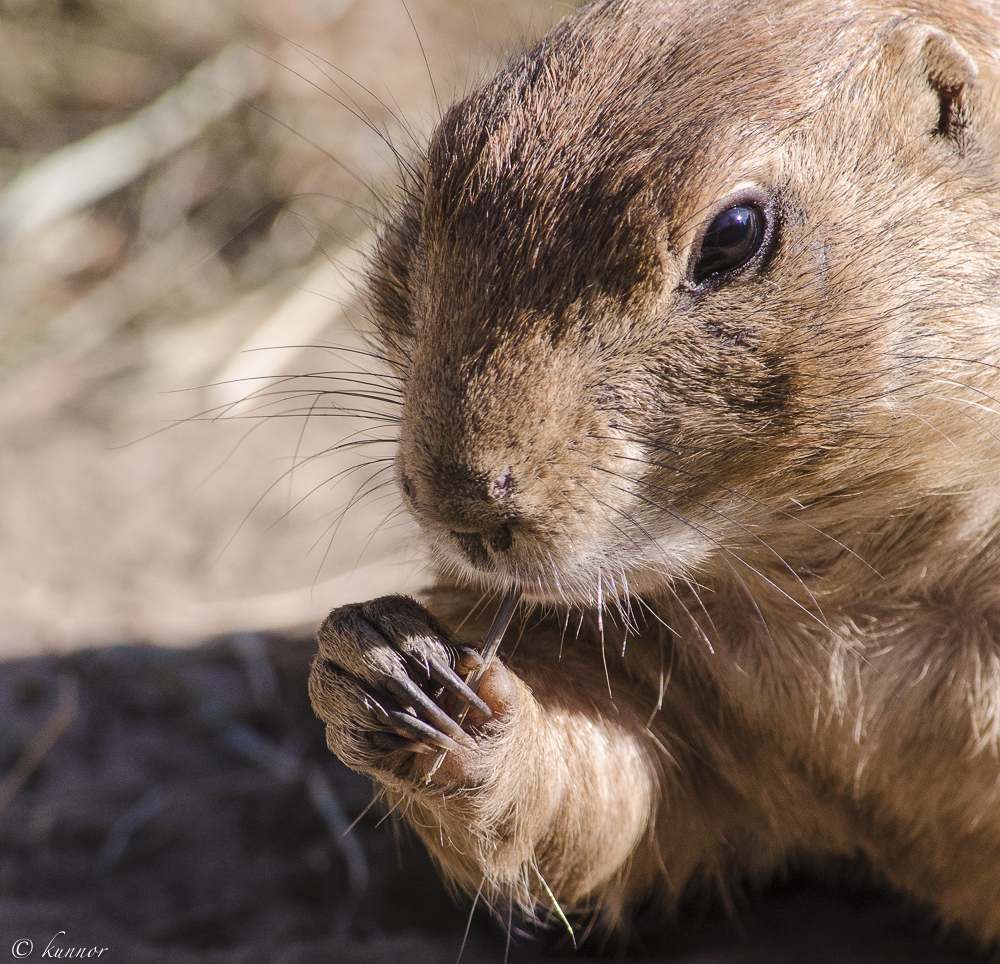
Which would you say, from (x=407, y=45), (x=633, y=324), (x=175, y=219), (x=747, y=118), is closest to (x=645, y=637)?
(x=633, y=324)

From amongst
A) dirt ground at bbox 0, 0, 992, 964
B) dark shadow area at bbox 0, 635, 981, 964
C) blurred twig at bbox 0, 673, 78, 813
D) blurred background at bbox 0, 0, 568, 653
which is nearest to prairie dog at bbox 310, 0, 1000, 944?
dirt ground at bbox 0, 0, 992, 964

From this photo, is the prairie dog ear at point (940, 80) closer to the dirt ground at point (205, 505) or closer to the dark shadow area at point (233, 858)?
the dirt ground at point (205, 505)

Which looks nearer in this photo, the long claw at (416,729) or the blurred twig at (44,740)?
the long claw at (416,729)

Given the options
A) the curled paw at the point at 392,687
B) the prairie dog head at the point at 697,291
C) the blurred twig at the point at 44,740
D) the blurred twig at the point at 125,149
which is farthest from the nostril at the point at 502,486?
the blurred twig at the point at 125,149

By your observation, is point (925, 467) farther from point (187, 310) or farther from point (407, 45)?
point (407, 45)

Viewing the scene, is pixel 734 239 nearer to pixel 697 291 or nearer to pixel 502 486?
pixel 697 291

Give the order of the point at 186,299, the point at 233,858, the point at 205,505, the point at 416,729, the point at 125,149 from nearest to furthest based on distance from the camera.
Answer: the point at 416,729
the point at 233,858
the point at 205,505
the point at 186,299
the point at 125,149

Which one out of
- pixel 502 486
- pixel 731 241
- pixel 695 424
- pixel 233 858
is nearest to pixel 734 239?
pixel 731 241

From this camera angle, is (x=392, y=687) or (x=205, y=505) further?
(x=205, y=505)
